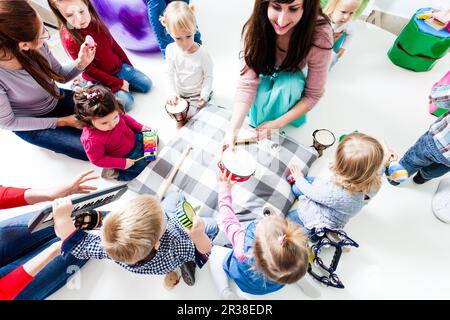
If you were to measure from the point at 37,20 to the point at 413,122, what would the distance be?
2.13m

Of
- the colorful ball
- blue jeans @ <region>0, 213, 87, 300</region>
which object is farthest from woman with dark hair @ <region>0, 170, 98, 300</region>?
the colorful ball

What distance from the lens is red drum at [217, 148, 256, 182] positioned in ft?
3.62

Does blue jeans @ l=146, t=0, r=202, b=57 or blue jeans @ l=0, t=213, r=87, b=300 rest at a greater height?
blue jeans @ l=146, t=0, r=202, b=57

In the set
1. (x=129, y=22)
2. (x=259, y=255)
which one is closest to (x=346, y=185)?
(x=259, y=255)

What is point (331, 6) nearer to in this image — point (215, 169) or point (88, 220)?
point (215, 169)

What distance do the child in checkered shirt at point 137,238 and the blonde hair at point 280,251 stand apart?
0.24 metres

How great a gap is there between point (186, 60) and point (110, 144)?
2.09ft

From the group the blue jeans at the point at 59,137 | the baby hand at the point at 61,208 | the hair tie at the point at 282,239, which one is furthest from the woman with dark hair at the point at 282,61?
the blue jeans at the point at 59,137

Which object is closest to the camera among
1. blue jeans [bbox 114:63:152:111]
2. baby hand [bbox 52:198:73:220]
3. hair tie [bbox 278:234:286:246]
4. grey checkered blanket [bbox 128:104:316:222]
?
hair tie [bbox 278:234:286:246]

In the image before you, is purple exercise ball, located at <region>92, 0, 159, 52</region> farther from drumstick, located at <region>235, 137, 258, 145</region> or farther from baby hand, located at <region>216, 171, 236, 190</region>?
baby hand, located at <region>216, 171, 236, 190</region>

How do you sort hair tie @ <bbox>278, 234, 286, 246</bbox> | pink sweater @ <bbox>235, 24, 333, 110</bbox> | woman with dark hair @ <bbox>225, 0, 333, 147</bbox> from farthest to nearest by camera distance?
pink sweater @ <bbox>235, 24, 333, 110</bbox>
woman with dark hair @ <bbox>225, 0, 333, 147</bbox>
hair tie @ <bbox>278, 234, 286, 246</bbox>

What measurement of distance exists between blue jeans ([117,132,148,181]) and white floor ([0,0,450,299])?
0.39ft

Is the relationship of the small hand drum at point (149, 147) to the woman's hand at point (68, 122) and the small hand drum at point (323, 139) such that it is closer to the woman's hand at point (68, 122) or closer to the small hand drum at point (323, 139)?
the woman's hand at point (68, 122)

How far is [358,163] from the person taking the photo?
38.0 inches
